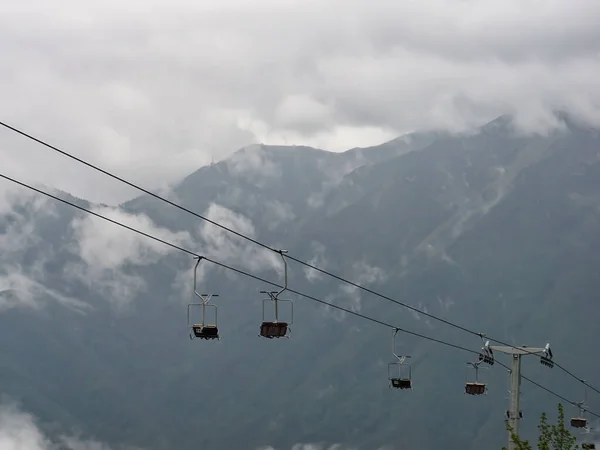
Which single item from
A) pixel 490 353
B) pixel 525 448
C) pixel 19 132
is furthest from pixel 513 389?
pixel 19 132

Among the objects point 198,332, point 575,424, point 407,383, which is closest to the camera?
point 198,332

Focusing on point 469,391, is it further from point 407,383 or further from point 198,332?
point 198,332

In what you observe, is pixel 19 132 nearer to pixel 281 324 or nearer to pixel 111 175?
pixel 111 175

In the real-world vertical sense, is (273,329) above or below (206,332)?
above

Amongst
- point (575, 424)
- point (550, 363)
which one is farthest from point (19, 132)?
point (575, 424)

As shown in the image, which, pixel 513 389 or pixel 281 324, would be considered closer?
pixel 281 324

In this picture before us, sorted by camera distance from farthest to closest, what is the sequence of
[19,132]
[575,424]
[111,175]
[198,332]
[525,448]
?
[575,424], [525,448], [198,332], [111,175], [19,132]

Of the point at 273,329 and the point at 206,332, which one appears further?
the point at 273,329

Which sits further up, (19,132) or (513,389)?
(19,132)

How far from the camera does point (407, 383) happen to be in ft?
209

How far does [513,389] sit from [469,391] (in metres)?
5.48

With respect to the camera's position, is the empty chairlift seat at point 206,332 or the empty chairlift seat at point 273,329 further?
the empty chairlift seat at point 273,329

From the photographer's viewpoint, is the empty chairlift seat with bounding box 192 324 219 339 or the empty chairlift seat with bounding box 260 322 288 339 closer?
the empty chairlift seat with bounding box 192 324 219 339

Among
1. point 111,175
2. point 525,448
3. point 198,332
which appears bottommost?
point 525,448
